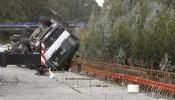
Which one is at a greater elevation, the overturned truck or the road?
the overturned truck

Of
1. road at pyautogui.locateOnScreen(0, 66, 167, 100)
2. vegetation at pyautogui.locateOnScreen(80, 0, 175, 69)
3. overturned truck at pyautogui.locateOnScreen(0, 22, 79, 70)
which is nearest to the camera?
road at pyautogui.locateOnScreen(0, 66, 167, 100)

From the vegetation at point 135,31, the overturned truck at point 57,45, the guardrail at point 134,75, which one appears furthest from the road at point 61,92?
the overturned truck at point 57,45

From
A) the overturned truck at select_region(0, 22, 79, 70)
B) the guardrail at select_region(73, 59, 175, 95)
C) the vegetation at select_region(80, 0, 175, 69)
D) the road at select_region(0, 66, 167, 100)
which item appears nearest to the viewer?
the road at select_region(0, 66, 167, 100)

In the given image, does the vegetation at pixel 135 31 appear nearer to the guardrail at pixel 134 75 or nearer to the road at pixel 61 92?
the guardrail at pixel 134 75

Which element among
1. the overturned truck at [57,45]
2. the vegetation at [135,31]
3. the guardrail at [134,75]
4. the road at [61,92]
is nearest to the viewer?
the road at [61,92]

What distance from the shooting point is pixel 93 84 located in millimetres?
19688

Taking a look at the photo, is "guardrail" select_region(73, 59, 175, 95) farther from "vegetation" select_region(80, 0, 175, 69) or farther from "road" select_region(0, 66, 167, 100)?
"vegetation" select_region(80, 0, 175, 69)

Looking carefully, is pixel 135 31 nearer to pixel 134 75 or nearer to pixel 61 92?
pixel 134 75

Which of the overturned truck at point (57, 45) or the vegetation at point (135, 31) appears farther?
the overturned truck at point (57, 45)

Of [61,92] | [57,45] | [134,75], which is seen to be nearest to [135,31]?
[134,75]

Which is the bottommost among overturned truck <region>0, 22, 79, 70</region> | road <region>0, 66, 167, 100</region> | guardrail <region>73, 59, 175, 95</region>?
road <region>0, 66, 167, 100</region>

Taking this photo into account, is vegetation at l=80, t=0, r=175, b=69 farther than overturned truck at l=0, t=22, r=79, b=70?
No

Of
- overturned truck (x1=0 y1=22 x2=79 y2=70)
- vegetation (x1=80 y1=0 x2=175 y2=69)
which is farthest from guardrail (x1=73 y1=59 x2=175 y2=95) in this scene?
overturned truck (x1=0 y1=22 x2=79 y2=70)

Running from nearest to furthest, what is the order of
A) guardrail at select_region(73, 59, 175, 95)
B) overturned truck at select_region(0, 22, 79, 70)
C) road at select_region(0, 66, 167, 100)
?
road at select_region(0, 66, 167, 100)
guardrail at select_region(73, 59, 175, 95)
overturned truck at select_region(0, 22, 79, 70)
